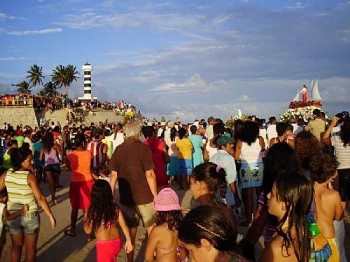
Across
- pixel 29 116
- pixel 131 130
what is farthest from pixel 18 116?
pixel 131 130

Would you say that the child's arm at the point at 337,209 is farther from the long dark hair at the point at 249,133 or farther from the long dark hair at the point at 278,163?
the long dark hair at the point at 249,133

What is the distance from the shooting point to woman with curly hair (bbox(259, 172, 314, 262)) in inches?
110

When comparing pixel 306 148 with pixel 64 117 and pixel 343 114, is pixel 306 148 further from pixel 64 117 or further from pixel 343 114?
pixel 64 117

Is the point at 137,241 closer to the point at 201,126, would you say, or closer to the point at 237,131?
the point at 237,131

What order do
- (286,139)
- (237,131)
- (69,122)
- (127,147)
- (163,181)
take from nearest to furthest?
(127,147)
(163,181)
(237,131)
(286,139)
(69,122)

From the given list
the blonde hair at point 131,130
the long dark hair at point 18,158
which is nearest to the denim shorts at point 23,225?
the long dark hair at point 18,158

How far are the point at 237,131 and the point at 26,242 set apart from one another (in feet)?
14.4

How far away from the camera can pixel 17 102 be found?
5175 centimetres

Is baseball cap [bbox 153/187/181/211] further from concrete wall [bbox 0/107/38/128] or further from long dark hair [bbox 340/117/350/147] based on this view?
concrete wall [bbox 0/107/38/128]

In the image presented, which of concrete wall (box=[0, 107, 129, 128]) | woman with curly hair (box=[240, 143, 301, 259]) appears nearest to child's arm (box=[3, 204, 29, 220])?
woman with curly hair (box=[240, 143, 301, 259])

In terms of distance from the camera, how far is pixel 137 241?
7836 mm

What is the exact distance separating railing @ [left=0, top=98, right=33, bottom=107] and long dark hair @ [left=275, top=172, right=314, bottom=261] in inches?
2003

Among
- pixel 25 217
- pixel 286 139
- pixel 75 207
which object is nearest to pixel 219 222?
pixel 25 217

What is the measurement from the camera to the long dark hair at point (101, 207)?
16.5 feet
